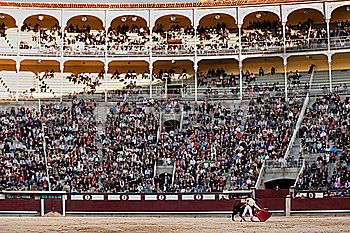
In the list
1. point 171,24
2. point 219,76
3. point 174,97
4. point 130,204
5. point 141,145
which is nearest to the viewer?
point 130,204

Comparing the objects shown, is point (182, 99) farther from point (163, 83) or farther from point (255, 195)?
point (255, 195)

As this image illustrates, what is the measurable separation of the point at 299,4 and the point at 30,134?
18732 mm

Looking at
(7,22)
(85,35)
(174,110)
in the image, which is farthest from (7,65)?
(174,110)

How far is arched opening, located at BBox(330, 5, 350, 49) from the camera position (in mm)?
44906

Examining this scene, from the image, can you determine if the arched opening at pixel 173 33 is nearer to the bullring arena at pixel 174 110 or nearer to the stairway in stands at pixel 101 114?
the bullring arena at pixel 174 110

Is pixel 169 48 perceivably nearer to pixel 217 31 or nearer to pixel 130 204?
pixel 217 31

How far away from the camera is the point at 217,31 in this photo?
48906 millimetres

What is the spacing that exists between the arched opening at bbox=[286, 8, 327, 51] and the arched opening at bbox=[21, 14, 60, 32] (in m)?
15.9

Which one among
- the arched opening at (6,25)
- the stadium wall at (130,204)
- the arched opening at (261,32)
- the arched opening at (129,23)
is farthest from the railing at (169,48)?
the stadium wall at (130,204)

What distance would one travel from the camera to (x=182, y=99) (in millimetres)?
45406

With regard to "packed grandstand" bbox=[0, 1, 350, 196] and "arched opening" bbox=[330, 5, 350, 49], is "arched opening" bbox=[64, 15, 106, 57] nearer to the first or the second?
"packed grandstand" bbox=[0, 1, 350, 196]

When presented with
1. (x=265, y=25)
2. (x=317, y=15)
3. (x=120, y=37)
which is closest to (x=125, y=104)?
(x=120, y=37)

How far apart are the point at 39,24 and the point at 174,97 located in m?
10.9

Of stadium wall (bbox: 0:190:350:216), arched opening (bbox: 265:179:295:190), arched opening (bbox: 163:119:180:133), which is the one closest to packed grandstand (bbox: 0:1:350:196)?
arched opening (bbox: 265:179:295:190)
